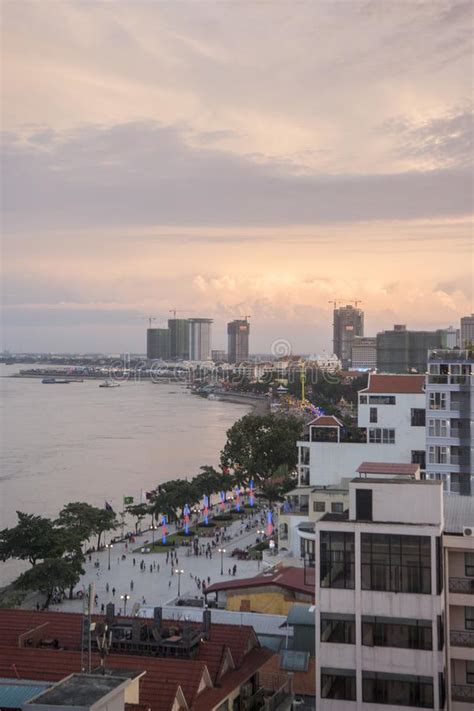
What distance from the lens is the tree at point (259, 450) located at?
30.0m

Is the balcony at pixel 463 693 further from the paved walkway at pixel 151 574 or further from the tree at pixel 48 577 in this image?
the tree at pixel 48 577

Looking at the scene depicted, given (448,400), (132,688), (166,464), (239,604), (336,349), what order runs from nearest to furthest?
1. (132,688)
2. (239,604)
3. (448,400)
4. (166,464)
5. (336,349)

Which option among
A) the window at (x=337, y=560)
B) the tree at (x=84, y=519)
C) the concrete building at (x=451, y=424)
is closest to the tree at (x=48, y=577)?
the tree at (x=84, y=519)

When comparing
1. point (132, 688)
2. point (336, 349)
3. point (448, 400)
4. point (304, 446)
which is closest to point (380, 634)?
point (132, 688)

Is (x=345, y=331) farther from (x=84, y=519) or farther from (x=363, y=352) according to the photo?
(x=84, y=519)

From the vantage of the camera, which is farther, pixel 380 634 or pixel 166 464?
pixel 166 464

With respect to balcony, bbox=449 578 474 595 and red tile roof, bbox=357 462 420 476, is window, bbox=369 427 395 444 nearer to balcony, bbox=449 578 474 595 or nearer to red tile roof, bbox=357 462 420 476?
red tile roof, bbox=357 462 420 476

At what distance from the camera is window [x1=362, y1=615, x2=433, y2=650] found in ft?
26.7

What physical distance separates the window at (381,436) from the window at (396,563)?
12.9m

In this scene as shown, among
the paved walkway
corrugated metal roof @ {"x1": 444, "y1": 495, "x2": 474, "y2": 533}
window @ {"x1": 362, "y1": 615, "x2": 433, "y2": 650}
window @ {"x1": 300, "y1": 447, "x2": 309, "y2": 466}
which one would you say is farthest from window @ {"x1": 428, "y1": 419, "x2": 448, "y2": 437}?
window @ {"x1": 362, "y1": 615, "x2": 433, "y2": 650}

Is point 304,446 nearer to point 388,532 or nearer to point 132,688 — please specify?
point 388,532

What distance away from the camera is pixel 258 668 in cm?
835

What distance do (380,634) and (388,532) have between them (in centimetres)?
99

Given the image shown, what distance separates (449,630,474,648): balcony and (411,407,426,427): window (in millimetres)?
12309
